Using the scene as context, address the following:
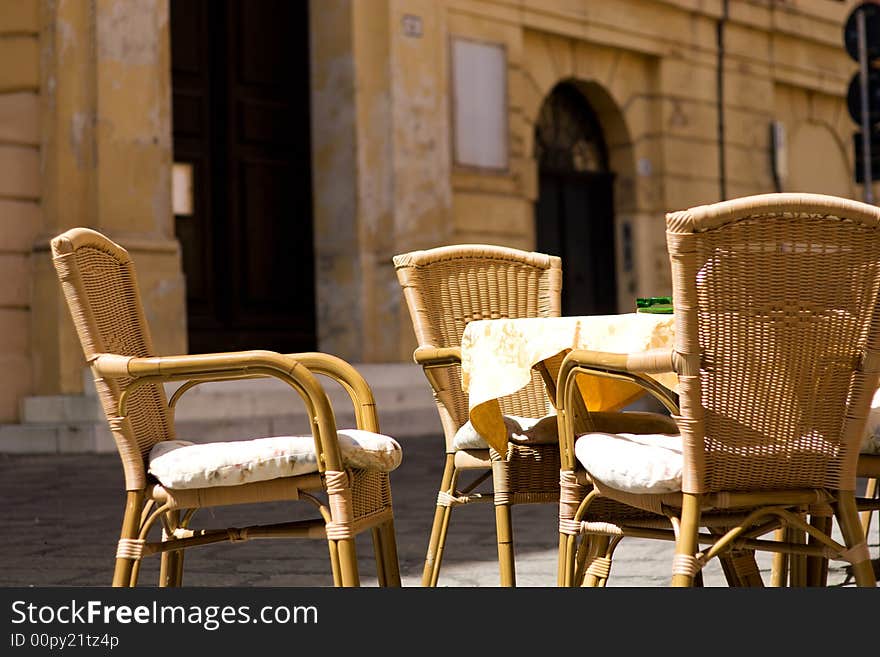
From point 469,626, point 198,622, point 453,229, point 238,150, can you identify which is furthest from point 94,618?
point 453,229

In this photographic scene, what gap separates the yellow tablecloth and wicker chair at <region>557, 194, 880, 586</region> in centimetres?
43

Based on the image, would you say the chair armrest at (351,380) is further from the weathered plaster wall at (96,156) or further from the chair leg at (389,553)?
Answer: the weathered plaster wall at (96,156)

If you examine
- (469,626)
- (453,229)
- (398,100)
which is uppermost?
(398,100)

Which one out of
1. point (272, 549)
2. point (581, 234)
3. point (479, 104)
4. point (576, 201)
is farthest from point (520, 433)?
point (581, 234)

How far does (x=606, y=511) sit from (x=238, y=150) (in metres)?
8.74

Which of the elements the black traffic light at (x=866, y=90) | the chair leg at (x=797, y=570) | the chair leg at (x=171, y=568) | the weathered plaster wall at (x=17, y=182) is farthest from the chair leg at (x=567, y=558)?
the weathered plaster wall at (x=17, y=182)

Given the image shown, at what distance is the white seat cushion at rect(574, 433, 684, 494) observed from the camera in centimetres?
295

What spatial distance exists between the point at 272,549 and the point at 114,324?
2.11 metres

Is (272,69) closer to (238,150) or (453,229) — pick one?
(238,150)

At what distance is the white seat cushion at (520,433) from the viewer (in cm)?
401

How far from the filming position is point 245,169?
11.8 m

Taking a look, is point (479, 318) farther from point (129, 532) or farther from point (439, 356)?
point (129, 532)

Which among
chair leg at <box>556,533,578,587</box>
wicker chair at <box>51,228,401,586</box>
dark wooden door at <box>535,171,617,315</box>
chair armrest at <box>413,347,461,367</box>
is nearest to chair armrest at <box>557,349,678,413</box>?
chair leg at <box>556,533,578,587</box>

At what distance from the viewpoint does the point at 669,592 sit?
110 inches
